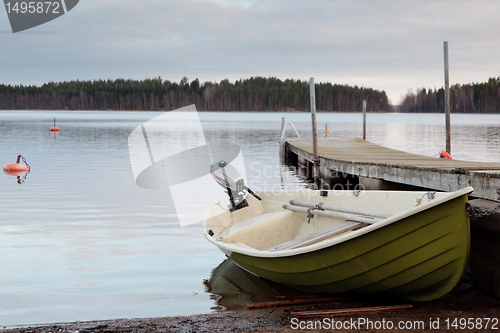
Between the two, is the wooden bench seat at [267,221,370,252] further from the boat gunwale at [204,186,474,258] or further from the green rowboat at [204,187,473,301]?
the boat gunwale at [204,186,474,258]

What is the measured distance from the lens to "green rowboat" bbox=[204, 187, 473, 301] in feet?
15.2

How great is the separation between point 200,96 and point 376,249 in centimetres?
14538

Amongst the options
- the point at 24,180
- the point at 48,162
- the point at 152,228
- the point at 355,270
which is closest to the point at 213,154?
the point at 152,228

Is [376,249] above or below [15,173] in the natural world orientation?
above

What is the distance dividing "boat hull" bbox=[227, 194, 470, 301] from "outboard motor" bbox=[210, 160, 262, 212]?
2.30 meters

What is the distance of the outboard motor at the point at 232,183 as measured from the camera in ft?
25.2

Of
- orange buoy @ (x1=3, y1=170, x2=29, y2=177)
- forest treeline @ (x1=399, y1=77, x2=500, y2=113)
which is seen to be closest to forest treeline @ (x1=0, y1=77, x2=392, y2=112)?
forest treeline @ (x1=399, y1=77, x2=500, y2=113)

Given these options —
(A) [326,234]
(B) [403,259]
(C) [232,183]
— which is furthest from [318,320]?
(C) [232,183]

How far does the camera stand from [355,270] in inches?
201

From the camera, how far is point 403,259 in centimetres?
488

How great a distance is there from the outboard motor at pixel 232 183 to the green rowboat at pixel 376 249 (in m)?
0.86

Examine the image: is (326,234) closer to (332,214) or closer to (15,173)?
(332,214)

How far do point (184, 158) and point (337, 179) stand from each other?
1095 cm

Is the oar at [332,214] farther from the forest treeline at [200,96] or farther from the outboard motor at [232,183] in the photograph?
the forest treeline at [200,96]
